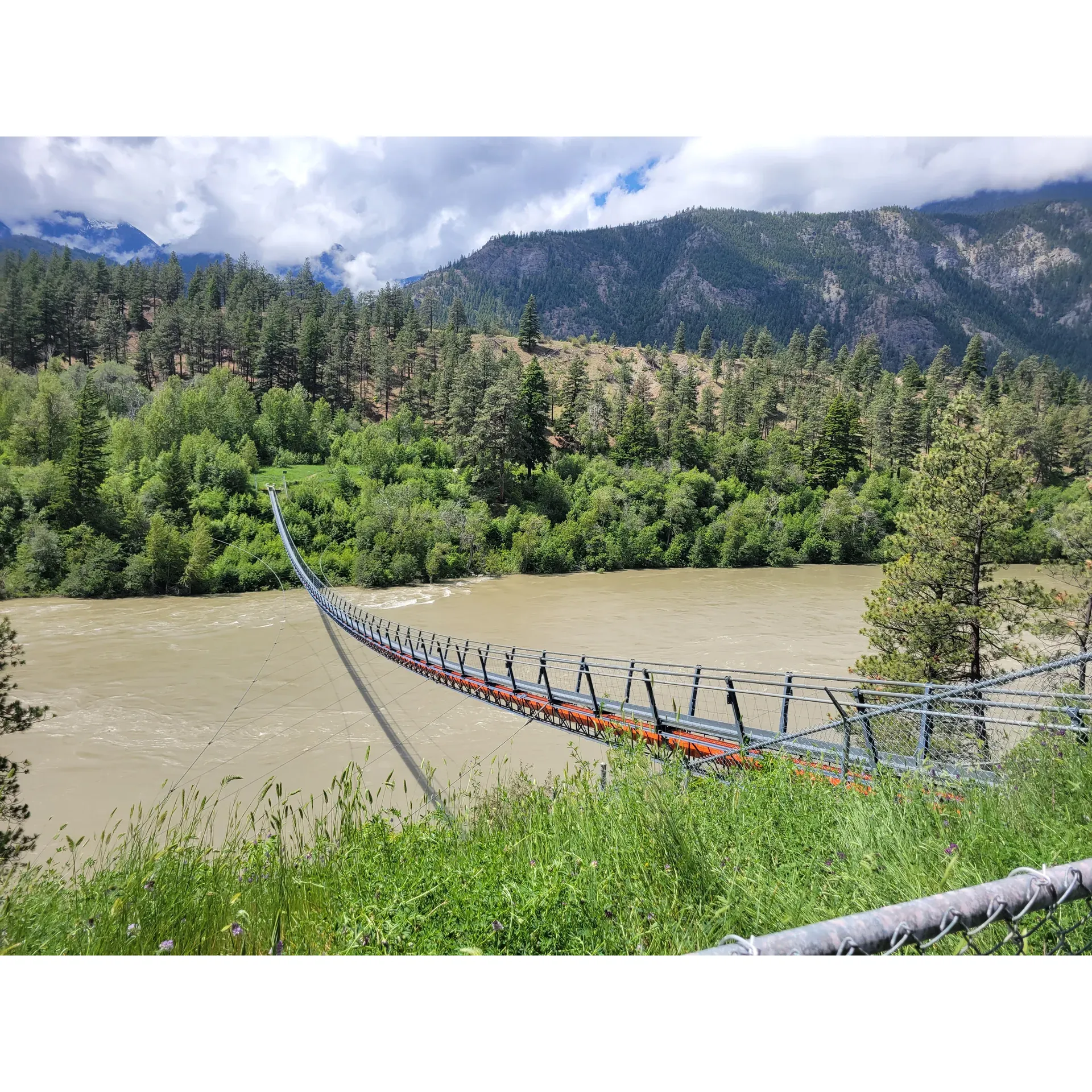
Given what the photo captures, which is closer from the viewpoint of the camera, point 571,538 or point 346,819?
point 346,819

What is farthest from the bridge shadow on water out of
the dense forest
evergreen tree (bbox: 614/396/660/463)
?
evergreen tree (bbox: 614/396/660/463)

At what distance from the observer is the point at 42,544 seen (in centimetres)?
3250

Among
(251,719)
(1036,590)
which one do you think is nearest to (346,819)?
(1036,590)

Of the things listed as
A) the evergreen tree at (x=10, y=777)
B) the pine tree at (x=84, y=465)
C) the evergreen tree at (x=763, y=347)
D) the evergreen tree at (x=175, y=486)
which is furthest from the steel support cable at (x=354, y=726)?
the evergreen tree at (x=763, y=347)

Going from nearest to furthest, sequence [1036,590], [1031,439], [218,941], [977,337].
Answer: [218,941]
[1036,590]
[1031,439]
[977,337]

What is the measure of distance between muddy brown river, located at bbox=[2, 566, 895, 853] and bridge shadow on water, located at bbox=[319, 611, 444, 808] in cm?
7

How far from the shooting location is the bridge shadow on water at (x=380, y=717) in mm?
14241

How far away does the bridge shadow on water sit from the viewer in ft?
46.7

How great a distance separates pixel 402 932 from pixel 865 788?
340 centimetres

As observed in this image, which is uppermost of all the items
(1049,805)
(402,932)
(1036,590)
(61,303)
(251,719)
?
(61,303)

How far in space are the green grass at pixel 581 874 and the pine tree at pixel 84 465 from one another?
134ft

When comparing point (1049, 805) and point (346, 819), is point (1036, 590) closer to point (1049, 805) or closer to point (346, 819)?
point (1049, 805)

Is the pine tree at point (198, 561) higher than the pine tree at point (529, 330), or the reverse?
the pine tree at point (529, 330)

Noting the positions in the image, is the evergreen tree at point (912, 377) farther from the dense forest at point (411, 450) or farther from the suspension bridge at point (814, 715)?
the suspension bridge at point (814, 715)
